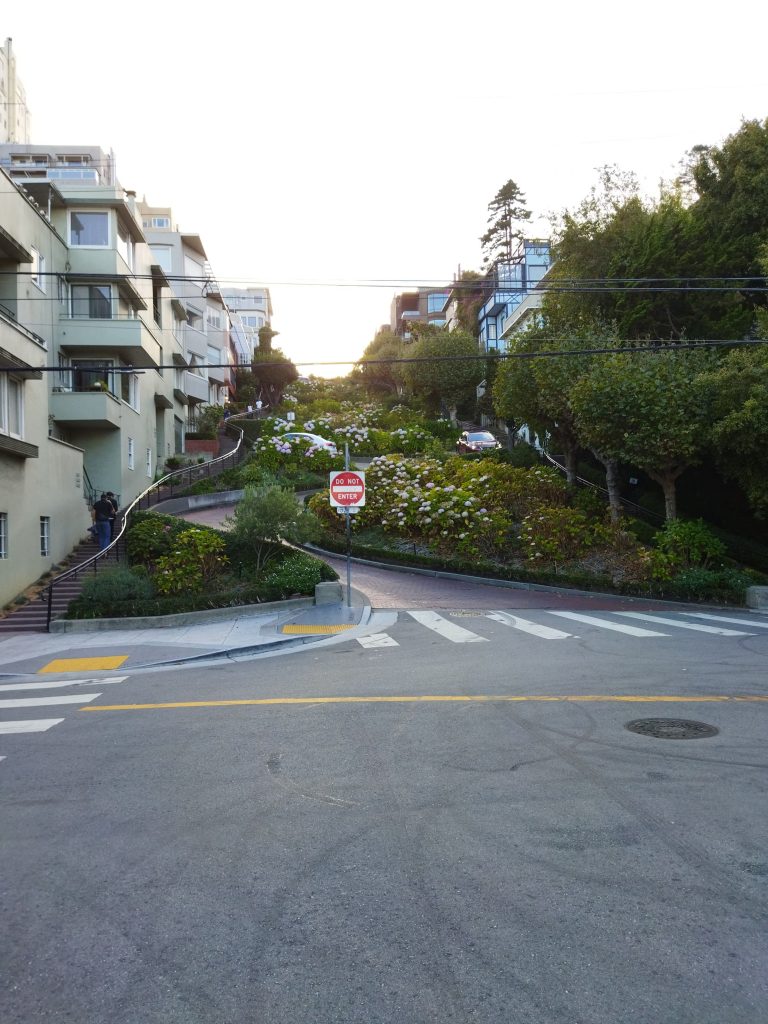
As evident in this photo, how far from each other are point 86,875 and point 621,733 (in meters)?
4.98

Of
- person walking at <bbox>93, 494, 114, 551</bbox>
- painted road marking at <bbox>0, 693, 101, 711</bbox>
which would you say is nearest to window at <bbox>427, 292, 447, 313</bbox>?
person walking at <bbox>93, 494, 114, 551</bbox>

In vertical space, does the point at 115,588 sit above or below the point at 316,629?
above

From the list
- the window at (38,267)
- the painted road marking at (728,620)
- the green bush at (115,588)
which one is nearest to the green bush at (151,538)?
the green bush at (115,588)

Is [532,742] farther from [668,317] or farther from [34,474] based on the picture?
[668,317]

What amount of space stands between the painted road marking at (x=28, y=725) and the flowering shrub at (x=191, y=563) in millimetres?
10413

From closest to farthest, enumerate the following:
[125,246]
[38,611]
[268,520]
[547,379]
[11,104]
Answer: [38,611] < [268,520] < [547,379] < [125,246] < [11,104]

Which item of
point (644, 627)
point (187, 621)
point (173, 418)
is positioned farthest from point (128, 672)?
point (173, 418)

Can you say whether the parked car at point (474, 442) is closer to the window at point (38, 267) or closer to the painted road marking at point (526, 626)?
the window at point (38, 267)

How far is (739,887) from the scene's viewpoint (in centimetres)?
461

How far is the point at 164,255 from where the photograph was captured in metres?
49.2

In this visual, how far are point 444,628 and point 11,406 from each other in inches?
463

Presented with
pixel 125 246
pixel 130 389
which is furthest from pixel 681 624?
pixel 125 246

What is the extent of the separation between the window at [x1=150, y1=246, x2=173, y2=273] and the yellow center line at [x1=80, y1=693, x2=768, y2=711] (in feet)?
141

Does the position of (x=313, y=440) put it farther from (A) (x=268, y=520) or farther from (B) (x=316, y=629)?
(B) (x=316, y=629)
